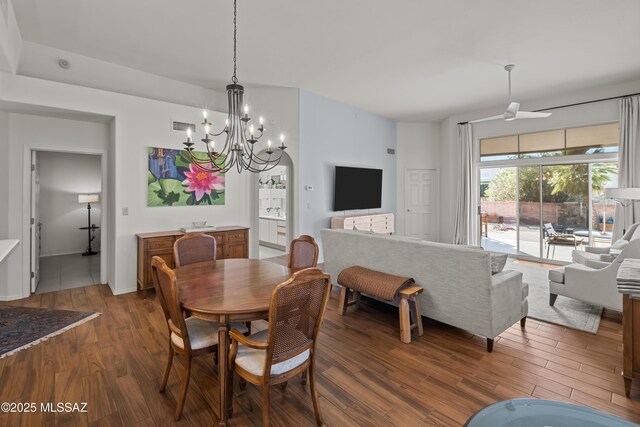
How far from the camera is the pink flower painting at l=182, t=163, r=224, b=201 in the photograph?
4887 millimetres

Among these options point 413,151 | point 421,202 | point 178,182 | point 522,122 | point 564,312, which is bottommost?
point 564,312

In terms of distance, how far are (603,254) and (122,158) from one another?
6940 mm

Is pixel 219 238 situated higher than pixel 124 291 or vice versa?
pixel 219 238

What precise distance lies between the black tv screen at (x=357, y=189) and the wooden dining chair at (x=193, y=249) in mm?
3476

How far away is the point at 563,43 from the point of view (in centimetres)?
387

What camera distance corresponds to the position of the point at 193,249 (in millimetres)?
3098

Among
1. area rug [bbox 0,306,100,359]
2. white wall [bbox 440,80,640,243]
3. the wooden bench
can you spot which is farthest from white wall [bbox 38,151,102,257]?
white wall [bbox 440,80,640,243]

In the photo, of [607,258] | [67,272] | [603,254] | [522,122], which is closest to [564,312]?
[607,258]

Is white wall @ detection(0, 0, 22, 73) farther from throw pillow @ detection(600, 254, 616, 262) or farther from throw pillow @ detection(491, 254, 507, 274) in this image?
throw pillow @ detection(600, 254, 616, 262)

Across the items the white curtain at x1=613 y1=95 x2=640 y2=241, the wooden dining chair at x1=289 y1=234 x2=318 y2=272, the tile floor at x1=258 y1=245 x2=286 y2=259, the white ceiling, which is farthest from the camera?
the tile floor at x1=258 y1=245 x2=286 y2=259

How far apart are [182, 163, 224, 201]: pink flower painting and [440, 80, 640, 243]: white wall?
5.44 meters

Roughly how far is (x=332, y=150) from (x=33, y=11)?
4.60 m

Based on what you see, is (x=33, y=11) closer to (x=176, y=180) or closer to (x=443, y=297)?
(x=176, y=180)

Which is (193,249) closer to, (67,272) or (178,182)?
(178,182)
